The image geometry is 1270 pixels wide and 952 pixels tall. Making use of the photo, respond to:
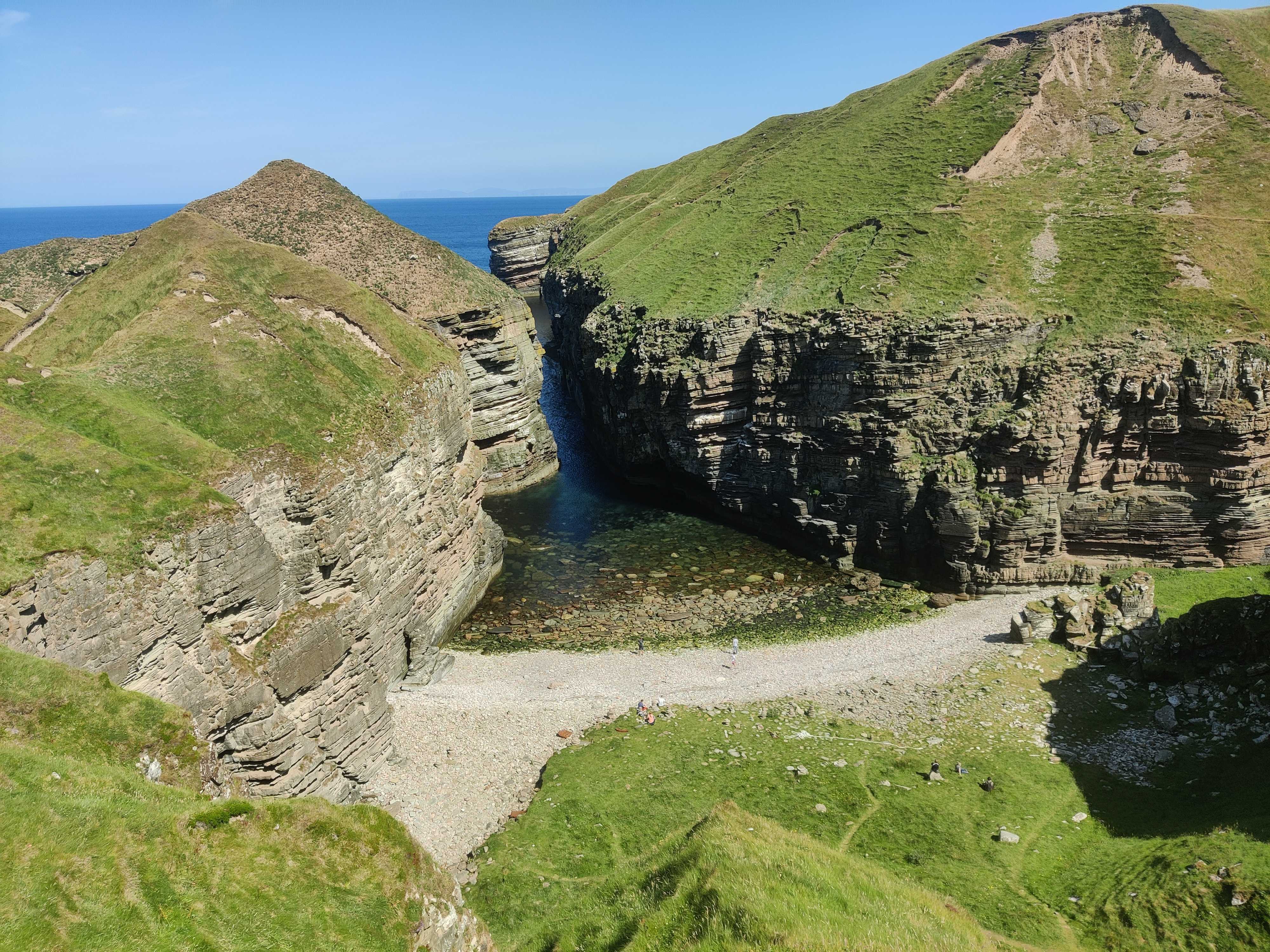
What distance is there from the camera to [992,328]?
48.7 meters

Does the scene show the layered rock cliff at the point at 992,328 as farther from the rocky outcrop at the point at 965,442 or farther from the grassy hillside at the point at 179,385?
the grassy hillside at the point at 179,385

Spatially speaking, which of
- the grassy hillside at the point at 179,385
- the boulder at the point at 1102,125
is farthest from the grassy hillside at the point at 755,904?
the boulder at the point at 1102,125

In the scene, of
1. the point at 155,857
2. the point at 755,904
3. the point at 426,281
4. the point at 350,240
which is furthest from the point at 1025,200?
the point at 155,857

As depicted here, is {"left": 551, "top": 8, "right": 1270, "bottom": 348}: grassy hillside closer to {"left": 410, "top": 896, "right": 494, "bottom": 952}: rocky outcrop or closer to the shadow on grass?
the shadow on grass

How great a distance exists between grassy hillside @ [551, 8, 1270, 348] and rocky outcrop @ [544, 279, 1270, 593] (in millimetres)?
3609

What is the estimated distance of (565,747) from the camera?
31.3 metres

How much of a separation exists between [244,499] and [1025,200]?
60.8m

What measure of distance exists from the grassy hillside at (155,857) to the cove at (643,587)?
23.9m

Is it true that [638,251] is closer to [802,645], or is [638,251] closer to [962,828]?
[802,645]

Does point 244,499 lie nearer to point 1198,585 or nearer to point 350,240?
point 350,240

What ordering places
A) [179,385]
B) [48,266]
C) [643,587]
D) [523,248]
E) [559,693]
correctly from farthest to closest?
1. [523,248]
2. [48,266]
3. [643,587]
4. [559,693]
5. [179,385]

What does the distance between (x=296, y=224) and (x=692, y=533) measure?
131 ft

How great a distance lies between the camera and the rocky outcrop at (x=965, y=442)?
42.4 metres

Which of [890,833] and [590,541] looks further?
[590,541]
